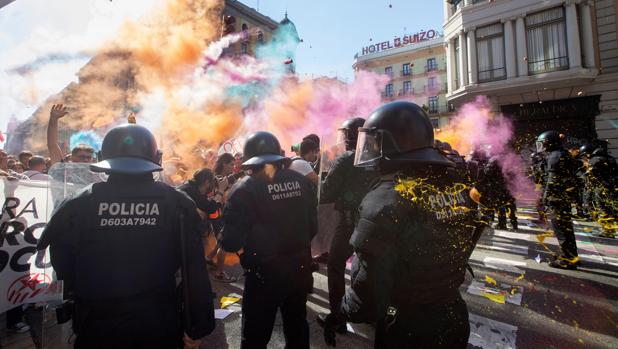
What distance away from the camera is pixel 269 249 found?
96.3 inches

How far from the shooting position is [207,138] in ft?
35.6

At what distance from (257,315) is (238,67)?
10815 mm

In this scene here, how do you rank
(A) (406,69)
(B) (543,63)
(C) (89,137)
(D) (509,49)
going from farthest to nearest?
(A) (406,69)
(D) (509,49)
(B) (543,63)
(C) (89,137)

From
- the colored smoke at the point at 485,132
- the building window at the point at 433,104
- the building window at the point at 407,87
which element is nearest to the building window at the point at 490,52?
the colored smoke at the point at 485,132

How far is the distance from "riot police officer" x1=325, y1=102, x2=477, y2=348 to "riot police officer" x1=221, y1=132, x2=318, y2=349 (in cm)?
83

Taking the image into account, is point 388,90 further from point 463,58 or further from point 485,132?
point 485,132

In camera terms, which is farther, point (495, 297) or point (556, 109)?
point (556, 109)

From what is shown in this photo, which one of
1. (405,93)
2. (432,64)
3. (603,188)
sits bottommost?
(603,188)

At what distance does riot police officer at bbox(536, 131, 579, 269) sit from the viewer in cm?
520

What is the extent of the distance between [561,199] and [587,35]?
15207 millimetres

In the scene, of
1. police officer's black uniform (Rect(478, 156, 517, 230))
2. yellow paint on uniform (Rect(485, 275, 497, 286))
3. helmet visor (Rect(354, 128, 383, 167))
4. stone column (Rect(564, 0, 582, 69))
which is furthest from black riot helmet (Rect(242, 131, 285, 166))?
stone column (Rect(564, 0, 582, 69))

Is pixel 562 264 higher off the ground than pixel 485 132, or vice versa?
pixel 485 132

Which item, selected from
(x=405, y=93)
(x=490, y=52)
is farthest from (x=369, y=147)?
(x=405, y=93)

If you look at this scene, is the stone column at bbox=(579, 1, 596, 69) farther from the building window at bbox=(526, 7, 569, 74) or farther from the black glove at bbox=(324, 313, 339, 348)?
the black glove at bbox=(324, 313, 339, 348)
